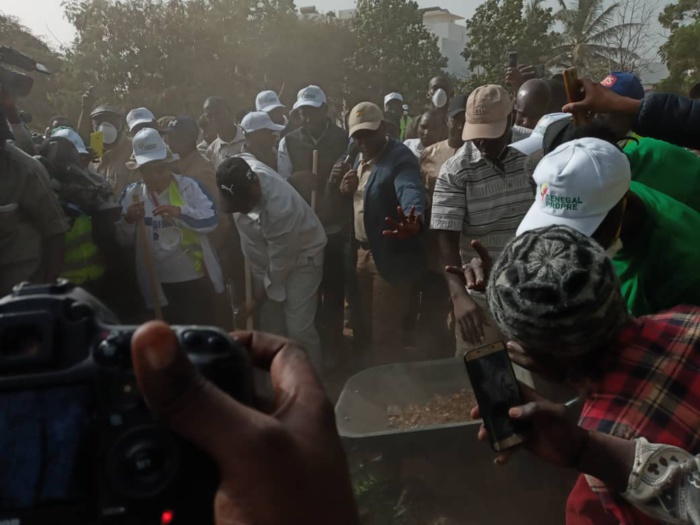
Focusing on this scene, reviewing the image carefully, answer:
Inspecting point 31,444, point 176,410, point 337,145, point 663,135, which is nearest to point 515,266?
point 176,410

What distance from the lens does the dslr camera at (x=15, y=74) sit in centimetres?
425

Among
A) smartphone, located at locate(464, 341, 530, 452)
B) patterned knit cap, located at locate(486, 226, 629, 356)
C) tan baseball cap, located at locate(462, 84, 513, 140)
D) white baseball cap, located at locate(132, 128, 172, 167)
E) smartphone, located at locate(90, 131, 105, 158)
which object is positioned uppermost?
patterned knit cap, located at locate(486, 226, 629, 356)

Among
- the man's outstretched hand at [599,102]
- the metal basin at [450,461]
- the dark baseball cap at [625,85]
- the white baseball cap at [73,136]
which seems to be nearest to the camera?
the man's outstretched hand at [599,102]

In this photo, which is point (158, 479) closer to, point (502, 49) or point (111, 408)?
point (111, 408)

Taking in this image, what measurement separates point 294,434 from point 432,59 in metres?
24.4

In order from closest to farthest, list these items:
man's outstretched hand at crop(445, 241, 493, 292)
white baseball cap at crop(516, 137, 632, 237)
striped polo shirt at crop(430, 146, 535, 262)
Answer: white baseball cap at crop(516, 137, 632, 237) → man's outstretched hand at crop(445, 241, 493, 292) → striped polo shirt at crop(430, 146, 535, 262)

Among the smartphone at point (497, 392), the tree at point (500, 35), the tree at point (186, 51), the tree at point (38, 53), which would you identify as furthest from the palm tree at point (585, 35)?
the smartphone at point (497, 392)

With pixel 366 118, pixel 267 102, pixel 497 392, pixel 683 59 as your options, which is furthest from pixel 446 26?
pixel 497 392

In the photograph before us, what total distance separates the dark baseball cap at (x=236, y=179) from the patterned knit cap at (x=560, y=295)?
286 cm

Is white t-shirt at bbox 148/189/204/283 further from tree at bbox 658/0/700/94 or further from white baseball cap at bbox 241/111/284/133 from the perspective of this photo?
tree at bbox 658/0/700/94

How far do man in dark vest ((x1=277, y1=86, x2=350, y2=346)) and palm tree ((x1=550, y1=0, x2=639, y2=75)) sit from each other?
22768mm

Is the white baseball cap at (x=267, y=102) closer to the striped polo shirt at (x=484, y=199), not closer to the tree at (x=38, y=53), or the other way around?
the striped polo shirt at (x=484, y=199)

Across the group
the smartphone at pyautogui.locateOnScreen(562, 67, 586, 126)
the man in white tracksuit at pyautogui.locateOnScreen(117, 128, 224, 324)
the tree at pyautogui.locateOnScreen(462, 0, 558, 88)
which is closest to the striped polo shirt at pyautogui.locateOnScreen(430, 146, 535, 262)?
the smartphone at pyautogui.locateOnScreen(562, 67, 586, 126)

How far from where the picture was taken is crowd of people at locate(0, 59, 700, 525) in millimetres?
1199
